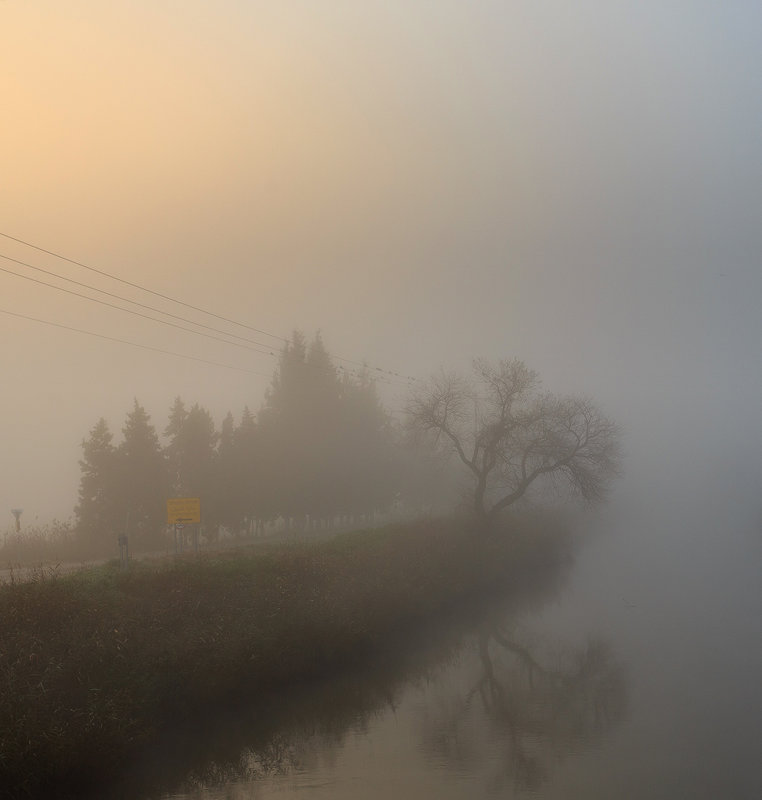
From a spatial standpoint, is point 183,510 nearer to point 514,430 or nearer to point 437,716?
point 437,716

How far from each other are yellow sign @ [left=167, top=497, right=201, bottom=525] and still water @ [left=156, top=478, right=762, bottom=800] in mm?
9653

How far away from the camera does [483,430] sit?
167 ft

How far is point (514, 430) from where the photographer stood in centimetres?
5034

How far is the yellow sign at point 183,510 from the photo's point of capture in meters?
32.3

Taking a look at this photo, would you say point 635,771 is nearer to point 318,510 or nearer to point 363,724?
point 363,724

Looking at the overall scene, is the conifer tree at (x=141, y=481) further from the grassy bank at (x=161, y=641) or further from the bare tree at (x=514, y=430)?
the grassy bank at (x=161, y=641)

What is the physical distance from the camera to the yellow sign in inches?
1272

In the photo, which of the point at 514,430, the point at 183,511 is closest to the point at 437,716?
the point at 183,511

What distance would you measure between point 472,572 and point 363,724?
1953 cm

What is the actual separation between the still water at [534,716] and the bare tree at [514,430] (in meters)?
11.6

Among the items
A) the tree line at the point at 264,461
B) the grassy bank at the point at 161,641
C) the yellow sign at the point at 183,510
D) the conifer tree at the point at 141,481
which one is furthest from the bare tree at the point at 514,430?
the yellow sign at the point at 183,510

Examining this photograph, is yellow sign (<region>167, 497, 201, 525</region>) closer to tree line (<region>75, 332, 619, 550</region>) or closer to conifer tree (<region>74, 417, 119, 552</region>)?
tree line (<region>75, 332, 619, 550</region>)

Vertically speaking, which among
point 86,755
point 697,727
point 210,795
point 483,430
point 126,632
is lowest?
point 697,727

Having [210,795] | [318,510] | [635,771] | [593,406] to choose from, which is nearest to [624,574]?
[593,406]
